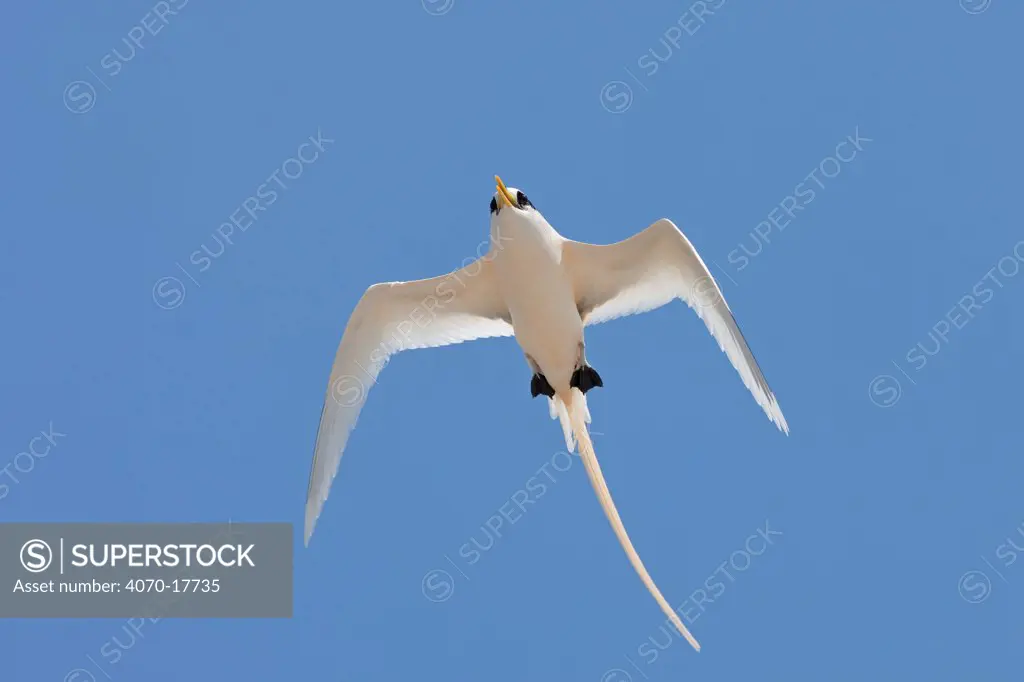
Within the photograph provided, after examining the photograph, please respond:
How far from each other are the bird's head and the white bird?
0.01 meters

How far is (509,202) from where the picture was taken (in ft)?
39.7

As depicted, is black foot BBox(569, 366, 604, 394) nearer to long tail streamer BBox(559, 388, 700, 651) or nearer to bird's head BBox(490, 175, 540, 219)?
long tail streamer BBox(559, 388, 700, 651)

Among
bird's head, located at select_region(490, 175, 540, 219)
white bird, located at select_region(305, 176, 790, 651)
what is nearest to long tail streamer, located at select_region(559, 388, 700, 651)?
white bird, located at select_region(305, 176, 790, 651)

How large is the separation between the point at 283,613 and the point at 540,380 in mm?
→ 3683

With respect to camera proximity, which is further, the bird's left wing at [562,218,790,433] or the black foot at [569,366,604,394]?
the black foot at [569,366,604,394]

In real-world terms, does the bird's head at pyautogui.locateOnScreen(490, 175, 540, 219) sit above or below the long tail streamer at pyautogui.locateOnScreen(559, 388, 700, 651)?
above

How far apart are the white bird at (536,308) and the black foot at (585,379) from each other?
0.03 feet

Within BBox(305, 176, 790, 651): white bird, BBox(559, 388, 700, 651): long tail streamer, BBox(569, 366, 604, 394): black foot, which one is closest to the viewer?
BBox(559, 388, 700, 651): long tail streamer

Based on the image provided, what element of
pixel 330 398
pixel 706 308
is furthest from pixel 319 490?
pixel 706 308

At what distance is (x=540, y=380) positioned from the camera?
12.8m

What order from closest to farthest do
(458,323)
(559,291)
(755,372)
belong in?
(755,372), (559,291), (458,323)

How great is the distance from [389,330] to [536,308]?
68.2 inches

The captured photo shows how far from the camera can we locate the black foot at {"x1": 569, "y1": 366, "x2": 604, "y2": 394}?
41.5ft

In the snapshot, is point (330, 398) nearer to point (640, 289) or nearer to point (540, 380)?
point (540, 380)
